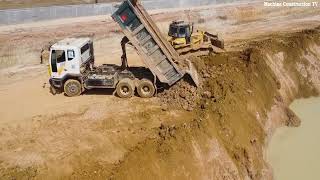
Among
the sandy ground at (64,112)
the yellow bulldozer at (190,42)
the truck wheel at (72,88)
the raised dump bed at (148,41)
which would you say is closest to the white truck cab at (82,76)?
the truck wheel at (72,88)

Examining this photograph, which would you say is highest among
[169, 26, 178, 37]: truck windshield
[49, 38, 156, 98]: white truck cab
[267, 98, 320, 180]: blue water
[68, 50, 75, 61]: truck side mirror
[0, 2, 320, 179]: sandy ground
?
[169, 26, 178, 37]: truck windshield

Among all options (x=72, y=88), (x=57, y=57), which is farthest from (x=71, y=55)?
(x=72, y=88)

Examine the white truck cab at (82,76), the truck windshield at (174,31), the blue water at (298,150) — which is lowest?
the blue water at (298,150)

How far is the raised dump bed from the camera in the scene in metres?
20.8

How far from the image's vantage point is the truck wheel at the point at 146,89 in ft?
71.3

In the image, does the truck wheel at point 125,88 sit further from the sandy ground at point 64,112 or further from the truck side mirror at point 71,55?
the truck side mirror at point 71,55

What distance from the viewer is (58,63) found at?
861 inches

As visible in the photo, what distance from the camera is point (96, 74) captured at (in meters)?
22.2

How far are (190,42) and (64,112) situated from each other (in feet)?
28.6

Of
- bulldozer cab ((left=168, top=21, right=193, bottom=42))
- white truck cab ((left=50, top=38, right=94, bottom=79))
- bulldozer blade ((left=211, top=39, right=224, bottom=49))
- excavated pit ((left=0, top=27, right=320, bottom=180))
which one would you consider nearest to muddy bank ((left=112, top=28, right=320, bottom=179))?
excavated pit ((left=0, top=27, right=320, bottom=180))

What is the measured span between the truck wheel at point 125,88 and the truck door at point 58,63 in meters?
2.98

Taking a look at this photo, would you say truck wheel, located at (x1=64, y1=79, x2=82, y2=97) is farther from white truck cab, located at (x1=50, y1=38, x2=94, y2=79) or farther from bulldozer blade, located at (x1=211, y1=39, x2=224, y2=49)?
bulldozer blade, located at (x1=211, y1=39, x2=224, y2=49)

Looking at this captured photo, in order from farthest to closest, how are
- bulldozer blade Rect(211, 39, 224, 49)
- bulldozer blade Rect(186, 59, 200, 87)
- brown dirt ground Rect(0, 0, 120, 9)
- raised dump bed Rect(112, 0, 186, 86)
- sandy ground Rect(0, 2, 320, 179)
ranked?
brown dirt ground Rect(0, 0, 120, 9) → bulldozer blade Rect(211, 39, 224, 49) → bulldozer blade Rect(186, 59, 200, 87) → raised dump bed Rect(112, 0, 186, 86) → sandy ground Rect(0, 2, 320, 179)

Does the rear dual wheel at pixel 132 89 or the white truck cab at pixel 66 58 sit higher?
the white truck cab at pixel 66 58
